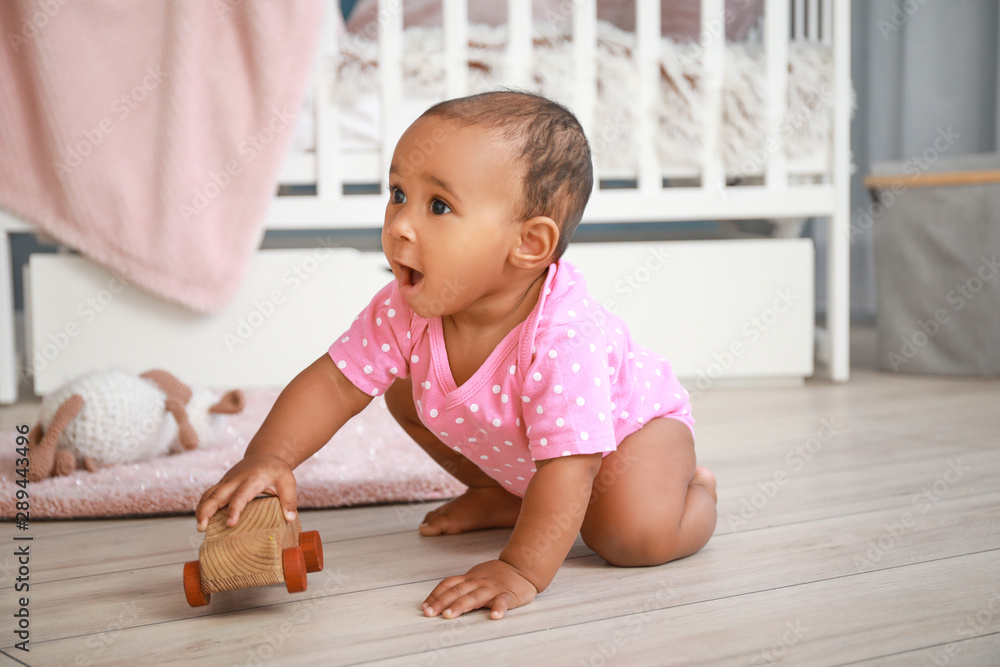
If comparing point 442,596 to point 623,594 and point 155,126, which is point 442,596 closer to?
point 623,594

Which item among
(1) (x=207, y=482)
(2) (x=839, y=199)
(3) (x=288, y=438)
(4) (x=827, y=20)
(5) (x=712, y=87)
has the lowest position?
(1) (x=207, y=482)

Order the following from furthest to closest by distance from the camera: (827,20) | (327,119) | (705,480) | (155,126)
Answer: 1. (827,20)
2. (327,119)
3. (155,126)
4. (705,480)

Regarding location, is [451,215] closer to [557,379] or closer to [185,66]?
[557,379]

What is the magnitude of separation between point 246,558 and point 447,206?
30cm

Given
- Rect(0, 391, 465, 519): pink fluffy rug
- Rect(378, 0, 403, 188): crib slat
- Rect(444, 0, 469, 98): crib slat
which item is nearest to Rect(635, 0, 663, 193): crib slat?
Rect(444, 0, 469, 98): crib slat

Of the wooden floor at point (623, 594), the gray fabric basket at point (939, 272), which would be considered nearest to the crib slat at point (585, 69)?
the gray fabric basket at point (939, 272)

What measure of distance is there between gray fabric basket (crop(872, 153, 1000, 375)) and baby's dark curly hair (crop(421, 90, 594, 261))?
1.33m

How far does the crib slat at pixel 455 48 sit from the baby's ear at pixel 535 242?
98cm

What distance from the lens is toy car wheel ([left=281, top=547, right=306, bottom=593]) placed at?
26.1 inches

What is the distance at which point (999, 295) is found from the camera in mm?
1761

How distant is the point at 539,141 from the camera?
0.71 metres

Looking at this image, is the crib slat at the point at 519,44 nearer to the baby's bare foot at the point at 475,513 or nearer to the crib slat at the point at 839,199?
the crib slat at the point at 839,199

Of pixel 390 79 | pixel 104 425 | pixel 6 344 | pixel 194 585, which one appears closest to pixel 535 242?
pixel 194 585

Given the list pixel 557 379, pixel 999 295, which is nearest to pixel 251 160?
pixel 557 379
